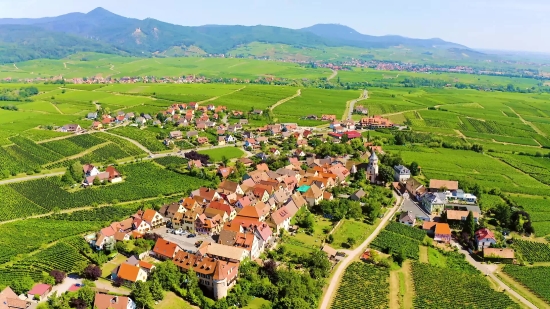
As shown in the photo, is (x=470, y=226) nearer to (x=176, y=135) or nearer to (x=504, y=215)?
(x=504, y=215)

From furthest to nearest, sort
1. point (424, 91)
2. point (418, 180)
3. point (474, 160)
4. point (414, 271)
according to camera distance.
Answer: point (424, 91)
point (474, 160)
point (418, 180)
point (414, 271)

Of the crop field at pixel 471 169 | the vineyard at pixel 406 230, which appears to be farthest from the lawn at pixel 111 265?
the crop field at pixel 471 169

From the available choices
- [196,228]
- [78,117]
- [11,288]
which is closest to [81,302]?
[11,288]

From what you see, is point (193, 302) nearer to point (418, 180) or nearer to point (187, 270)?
point (187, 270)

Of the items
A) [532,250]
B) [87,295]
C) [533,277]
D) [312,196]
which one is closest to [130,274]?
[87,295]

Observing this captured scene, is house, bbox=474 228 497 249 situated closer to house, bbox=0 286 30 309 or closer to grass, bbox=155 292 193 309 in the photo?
grass, bbox=155 292 193 309

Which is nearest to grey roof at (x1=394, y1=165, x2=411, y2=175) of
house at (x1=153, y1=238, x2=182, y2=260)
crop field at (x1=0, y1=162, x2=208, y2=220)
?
crop field at (x1=0, y1=162, x2=208, y2=220)
